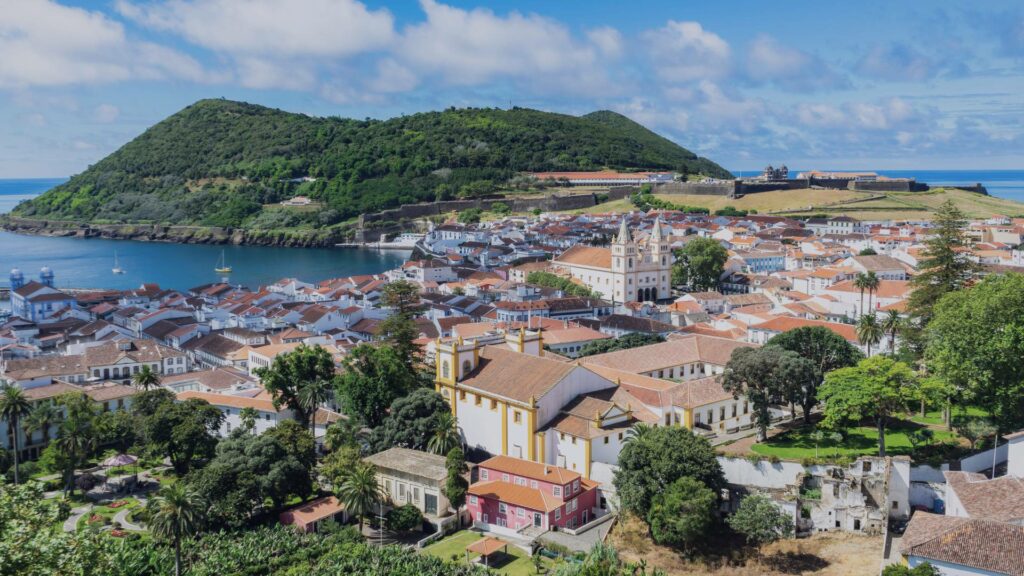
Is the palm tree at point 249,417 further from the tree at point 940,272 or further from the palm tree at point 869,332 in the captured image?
the tree at point 940,272

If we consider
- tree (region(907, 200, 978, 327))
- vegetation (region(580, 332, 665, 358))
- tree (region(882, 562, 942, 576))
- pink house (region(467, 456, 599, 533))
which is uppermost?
tree (region(907, 200, 978, 327))

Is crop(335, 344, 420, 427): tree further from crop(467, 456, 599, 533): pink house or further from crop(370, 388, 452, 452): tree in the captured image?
crop(467, 456, 599, 533): pink house

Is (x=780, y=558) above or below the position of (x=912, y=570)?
below

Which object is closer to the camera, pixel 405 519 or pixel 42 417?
pixel 405 519

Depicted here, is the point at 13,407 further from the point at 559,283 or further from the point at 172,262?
the point at 172,262

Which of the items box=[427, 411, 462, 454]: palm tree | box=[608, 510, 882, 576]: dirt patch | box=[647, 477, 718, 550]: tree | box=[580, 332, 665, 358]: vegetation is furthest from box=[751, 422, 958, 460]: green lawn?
box=[580, 332, 665, 358]: vegetation

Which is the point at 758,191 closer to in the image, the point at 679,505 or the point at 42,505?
the point at 679,505

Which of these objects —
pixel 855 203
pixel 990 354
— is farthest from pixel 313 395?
pixel 855 203
